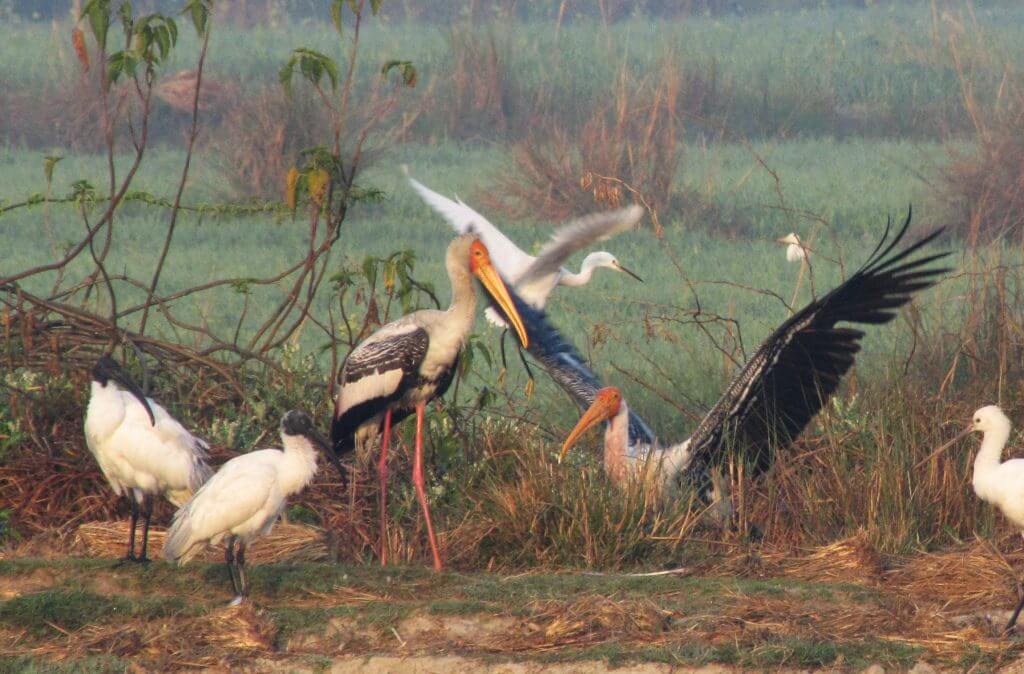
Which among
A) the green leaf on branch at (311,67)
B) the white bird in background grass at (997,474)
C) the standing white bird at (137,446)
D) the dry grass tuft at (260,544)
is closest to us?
the white bird in background grass at (997,474)

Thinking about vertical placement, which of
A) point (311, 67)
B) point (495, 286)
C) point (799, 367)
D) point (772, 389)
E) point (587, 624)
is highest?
point (311, 67)

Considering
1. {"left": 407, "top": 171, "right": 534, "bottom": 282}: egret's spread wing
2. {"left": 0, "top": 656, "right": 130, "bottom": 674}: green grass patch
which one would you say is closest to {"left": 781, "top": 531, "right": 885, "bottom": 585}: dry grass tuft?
{"left": 0, "top": 656, "right": 130, "bottom": 674}: green grass patch

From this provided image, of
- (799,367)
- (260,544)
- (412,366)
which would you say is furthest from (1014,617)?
(260,544)

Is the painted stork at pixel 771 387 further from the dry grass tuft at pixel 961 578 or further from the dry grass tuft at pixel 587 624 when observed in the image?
the dry grass tuft at pixel 587 624

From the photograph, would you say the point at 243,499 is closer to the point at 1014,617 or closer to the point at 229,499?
the point at 229,499

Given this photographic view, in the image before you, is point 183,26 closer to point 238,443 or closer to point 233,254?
point 233,254

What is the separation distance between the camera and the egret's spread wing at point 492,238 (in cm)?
884

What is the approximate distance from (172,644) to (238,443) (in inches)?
79.2

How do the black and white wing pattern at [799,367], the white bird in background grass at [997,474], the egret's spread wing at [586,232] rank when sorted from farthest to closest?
the egret's spread wing at [586,232], the black and white wing pattern at [799,367], the white bird in background grass at [997,474]

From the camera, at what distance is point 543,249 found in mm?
8242

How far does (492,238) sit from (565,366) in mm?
1957

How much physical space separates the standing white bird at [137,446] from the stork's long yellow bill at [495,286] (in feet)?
4.17

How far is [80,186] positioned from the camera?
24.3 feet

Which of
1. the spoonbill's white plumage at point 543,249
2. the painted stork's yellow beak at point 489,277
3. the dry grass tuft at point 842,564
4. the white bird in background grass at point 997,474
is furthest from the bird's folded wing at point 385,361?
the white bird in background grass at point 997,474
